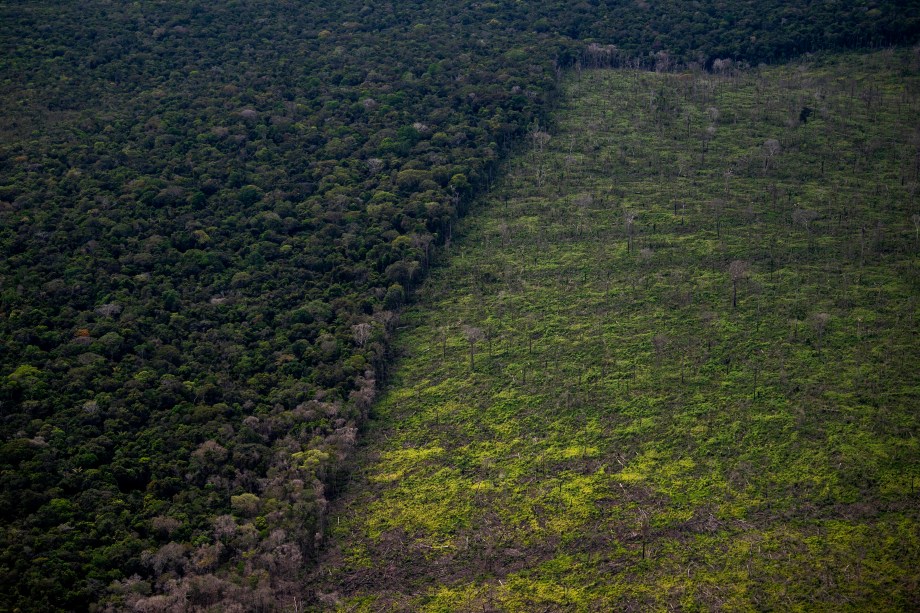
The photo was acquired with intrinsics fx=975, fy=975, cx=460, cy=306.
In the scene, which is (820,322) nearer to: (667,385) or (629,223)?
(667,385)

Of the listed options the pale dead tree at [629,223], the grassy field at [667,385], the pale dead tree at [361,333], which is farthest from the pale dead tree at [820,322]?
the pale dead tree at [361,333]

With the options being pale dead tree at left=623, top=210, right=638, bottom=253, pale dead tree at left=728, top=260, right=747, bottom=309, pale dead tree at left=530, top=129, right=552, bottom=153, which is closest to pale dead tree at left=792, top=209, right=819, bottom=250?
pale dead tree at left=728, top=260, right=747, bottom=309

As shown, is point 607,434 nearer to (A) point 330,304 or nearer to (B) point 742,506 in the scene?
(B) point 742,506

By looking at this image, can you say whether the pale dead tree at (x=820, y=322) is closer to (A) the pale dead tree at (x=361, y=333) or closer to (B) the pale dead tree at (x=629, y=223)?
(B) the pale dead tree at (x=629, y=223)

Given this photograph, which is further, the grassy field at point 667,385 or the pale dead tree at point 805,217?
the pale dead tree at point 805,217

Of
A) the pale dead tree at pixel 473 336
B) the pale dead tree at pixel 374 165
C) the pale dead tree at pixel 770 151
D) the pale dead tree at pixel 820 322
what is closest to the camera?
the pale dead tree at pixel 820 322

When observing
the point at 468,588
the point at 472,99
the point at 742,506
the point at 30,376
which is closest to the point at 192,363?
the point at 30,376

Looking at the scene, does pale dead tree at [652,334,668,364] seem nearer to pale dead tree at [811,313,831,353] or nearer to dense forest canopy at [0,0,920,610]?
pale dead tree at [811,313,831,353]
